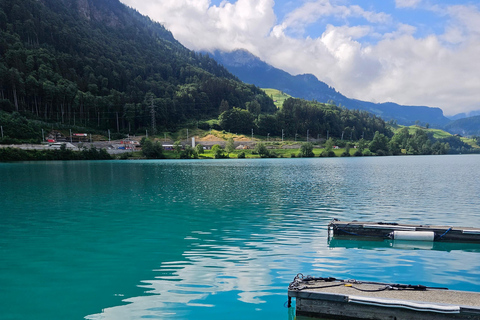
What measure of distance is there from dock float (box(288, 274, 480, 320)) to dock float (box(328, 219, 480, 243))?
13.3m

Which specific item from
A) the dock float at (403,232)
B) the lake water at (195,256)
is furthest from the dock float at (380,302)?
the dock float at (403,232)

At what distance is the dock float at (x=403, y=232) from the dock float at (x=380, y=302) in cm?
1333

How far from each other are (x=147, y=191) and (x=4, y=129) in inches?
7182

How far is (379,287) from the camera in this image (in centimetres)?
1321

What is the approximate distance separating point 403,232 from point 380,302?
1611 cm

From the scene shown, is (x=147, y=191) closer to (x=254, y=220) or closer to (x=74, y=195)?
(x=74, y=195)

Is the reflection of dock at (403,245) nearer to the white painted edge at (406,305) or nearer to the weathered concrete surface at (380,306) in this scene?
the weathered concrete surface at (380,306)


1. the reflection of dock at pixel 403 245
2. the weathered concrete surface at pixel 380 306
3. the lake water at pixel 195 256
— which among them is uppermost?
the weathered concrete surface at pixel 380 306

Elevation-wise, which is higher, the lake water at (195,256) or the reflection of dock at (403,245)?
the lake water at (195,256)

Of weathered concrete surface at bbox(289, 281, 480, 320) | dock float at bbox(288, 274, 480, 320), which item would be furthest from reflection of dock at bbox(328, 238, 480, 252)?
weathered concrete surface at bbox(289, 281, 480, 320)

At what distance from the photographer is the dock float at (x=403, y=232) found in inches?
993

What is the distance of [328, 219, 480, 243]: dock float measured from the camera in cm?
2523

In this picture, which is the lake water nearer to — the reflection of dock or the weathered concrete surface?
the reflection of dock

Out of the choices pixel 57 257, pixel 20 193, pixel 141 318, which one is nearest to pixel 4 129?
pixel 20 193
